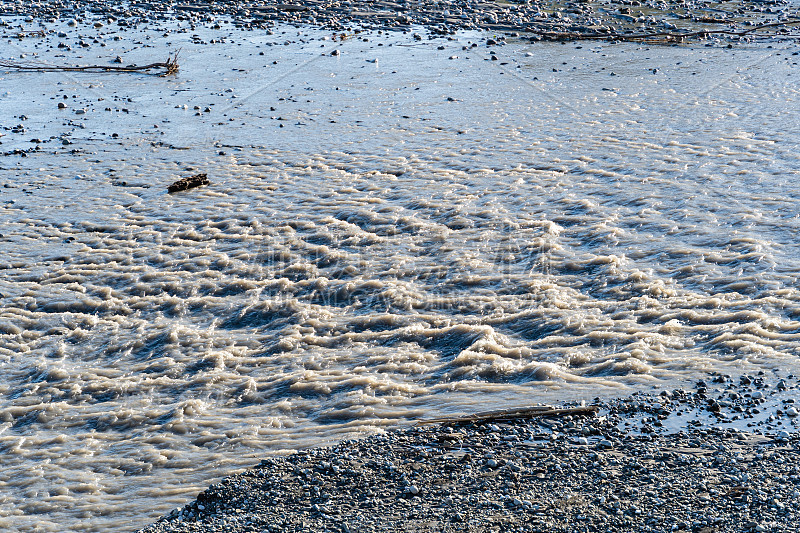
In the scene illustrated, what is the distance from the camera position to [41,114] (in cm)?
1529

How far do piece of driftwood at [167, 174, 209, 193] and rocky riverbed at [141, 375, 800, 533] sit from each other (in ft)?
22.7

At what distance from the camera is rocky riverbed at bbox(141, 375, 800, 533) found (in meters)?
5.53

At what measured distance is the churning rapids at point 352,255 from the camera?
7.09m

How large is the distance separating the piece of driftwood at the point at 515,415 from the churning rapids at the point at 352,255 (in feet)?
0.70

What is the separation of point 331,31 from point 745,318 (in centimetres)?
1665

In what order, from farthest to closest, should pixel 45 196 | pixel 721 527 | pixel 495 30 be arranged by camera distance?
pixel 495 30
pixel 45 196
pixel 721 527

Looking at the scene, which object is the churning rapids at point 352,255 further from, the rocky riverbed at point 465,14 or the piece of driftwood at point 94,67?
the rocky riverbed at point 465,14

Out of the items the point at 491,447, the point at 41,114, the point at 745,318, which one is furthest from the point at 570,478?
the point at 41,114

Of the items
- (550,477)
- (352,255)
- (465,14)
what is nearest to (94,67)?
(465,14)

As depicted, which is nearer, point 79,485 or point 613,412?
point 79,485

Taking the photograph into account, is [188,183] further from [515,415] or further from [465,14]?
[465,14]

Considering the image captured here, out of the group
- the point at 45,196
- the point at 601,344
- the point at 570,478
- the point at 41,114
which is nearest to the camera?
the point at 570,478

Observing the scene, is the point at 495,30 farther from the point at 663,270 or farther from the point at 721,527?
the point at 721,527

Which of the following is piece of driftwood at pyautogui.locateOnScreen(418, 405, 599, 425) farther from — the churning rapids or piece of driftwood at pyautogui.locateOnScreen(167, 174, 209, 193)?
piece of driftwood at pyautogui.locateOnScreen(167, 174, 209, 193)
